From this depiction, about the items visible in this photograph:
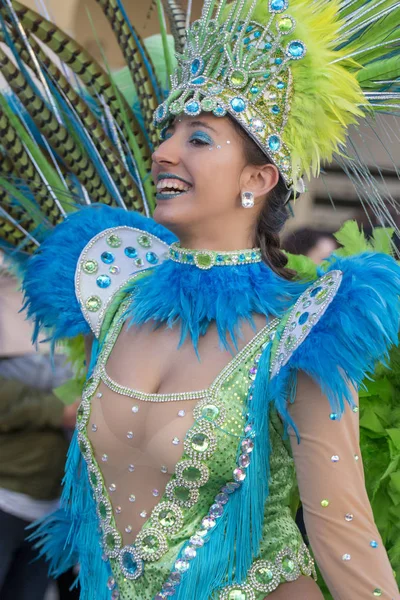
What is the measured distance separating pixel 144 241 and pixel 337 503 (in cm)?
84

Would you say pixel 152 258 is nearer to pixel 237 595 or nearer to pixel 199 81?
pixel 199 81

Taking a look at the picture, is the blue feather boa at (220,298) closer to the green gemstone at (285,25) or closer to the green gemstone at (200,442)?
the green gemstone at (200,442)

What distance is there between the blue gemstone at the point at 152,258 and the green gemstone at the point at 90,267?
131mm

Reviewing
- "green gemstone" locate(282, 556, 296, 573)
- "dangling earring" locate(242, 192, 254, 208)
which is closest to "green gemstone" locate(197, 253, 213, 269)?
"dangling earring" locate(242, 192, 254, 208)

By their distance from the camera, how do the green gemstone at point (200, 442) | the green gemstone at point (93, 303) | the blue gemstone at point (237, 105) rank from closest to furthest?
the green gemstone at point (200, 442) < the blue gemstone at point (237, 105) < the green gemstone at point (93, 303)

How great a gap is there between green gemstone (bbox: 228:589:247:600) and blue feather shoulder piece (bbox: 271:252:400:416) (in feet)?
1.12

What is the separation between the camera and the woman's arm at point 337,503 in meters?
1.24

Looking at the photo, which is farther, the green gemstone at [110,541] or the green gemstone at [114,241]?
the green gemstone at [114,241]

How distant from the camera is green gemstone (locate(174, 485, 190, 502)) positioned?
1369 mm

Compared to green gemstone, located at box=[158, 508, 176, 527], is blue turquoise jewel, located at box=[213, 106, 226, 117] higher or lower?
higher

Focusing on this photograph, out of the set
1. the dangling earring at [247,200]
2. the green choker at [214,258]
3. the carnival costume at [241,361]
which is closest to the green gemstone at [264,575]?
the carnival costume at [241,361]

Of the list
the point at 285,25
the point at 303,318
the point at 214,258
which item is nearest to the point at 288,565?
the point at 303,318

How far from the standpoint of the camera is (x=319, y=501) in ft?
4.16

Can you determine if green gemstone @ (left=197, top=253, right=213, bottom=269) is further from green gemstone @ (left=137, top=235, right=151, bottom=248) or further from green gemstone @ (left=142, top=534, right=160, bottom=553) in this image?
green gemstone @ (left=142, top=534, right=160, bottom=553)
